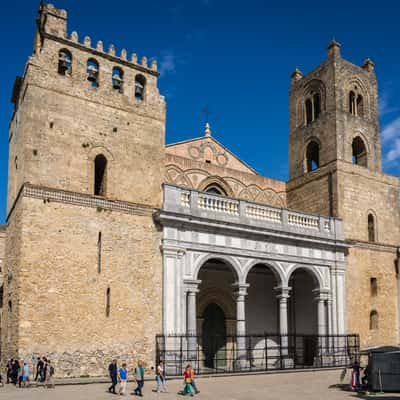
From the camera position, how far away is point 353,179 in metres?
26.4

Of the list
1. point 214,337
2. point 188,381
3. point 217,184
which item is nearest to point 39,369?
point 188,381

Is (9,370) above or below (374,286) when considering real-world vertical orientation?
below

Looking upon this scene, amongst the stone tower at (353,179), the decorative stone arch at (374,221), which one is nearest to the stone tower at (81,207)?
the stone tower at (353,179)

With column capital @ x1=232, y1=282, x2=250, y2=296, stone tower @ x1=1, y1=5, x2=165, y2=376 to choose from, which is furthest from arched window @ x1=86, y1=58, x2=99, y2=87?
column capital @ x1=232, y1=282, x2=250, y2=296

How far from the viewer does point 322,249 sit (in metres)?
24.2

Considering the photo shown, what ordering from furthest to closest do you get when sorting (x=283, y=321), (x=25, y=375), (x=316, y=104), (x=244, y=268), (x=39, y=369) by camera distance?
(x=316, y=104) < (x=283, y=321) < (x=244, y=268) < (x=39, y=369) < (x=25, y=375)

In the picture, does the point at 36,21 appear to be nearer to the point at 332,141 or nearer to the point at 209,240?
the point at 209,240

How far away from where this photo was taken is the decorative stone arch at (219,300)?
23.9 meters

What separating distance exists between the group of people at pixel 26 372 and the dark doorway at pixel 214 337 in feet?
29.1

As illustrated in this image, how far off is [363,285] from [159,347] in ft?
37.2

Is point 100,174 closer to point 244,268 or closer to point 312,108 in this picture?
point 244,268

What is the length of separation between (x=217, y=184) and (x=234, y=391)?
40.6ft

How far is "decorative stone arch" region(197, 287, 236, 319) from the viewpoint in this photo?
23.9 meters

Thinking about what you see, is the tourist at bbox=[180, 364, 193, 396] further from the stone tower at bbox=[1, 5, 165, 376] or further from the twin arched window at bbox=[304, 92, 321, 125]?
the twin arched window at bbox=[304, 92, 321, 125]
